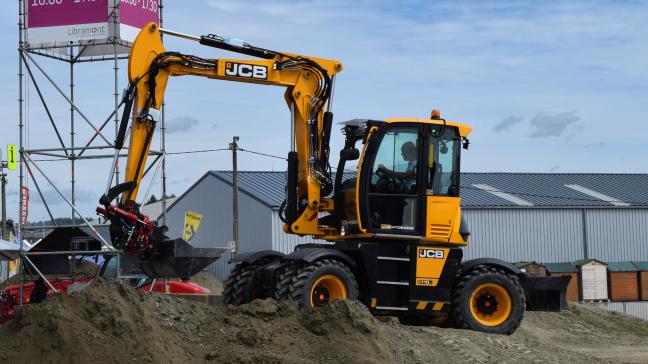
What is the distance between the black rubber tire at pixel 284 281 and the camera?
15188mm

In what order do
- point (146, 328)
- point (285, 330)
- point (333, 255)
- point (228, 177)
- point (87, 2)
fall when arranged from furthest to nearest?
point (228, 177)
point (87, 2)
point (333, 255)
point (285, 330)
point (146, 328)

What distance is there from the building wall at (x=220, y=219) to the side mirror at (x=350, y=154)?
2838cm

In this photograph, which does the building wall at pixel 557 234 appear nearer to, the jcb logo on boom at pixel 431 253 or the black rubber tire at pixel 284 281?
the jcb logo on boom at pixel 431 253

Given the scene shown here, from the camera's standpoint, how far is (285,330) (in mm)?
13211

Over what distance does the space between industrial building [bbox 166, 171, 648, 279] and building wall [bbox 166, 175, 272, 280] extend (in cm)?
5

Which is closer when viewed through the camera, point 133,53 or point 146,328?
point 146,328

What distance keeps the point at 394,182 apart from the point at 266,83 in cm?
269

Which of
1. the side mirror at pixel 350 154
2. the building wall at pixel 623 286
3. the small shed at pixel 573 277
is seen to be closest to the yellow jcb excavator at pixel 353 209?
the side mirror at pixel 350 154

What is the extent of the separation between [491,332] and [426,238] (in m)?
1.90

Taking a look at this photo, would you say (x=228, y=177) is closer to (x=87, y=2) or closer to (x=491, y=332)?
(x=87, y=2)

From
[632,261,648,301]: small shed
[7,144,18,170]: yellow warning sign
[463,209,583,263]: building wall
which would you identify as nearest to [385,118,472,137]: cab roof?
[7,144,18,170]: yellow warning sign

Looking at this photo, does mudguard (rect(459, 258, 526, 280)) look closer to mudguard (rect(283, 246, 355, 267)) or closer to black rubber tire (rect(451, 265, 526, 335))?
black rubber tire (rect(451, 265, 526, 335))

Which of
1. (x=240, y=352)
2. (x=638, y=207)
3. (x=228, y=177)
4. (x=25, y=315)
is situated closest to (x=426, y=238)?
(x=240, y=352)

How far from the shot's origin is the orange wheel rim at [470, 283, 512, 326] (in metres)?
17.1
